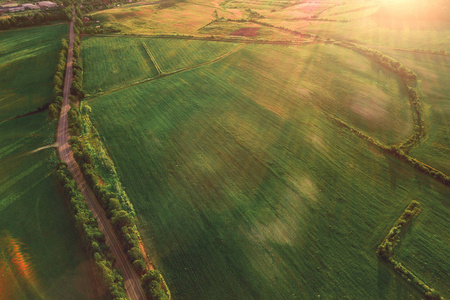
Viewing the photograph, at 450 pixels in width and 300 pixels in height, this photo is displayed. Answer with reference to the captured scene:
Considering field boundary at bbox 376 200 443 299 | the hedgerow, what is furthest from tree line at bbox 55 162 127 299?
field boundary at bbox 376 200 443 299

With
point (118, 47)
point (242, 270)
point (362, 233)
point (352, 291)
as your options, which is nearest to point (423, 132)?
point (362, 233)

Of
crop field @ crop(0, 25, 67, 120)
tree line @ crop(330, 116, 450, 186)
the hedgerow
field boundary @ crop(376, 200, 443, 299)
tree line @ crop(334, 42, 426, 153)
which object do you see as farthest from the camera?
crop field @ crop(0, 25, 67, 120)

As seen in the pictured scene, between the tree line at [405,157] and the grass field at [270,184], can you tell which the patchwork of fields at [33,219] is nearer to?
the grass field at [270,184]

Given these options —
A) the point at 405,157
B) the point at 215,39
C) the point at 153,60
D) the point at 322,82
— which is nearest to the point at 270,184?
the point at 405,157

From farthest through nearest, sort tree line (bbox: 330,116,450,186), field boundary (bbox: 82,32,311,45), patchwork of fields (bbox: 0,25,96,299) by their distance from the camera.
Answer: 1. field boundary (bbox: 82,32,311,45)
2. tree line (bbox: 330,116,450,186)
3. patchwork of fields (bbox: 0,25,96,299)

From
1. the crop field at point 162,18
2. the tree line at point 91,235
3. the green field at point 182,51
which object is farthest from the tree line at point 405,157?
the crop field at point 162,18

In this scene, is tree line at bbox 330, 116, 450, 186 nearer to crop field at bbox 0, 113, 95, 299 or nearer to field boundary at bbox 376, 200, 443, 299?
field boundary at bbox 376, 200, 443, 299
